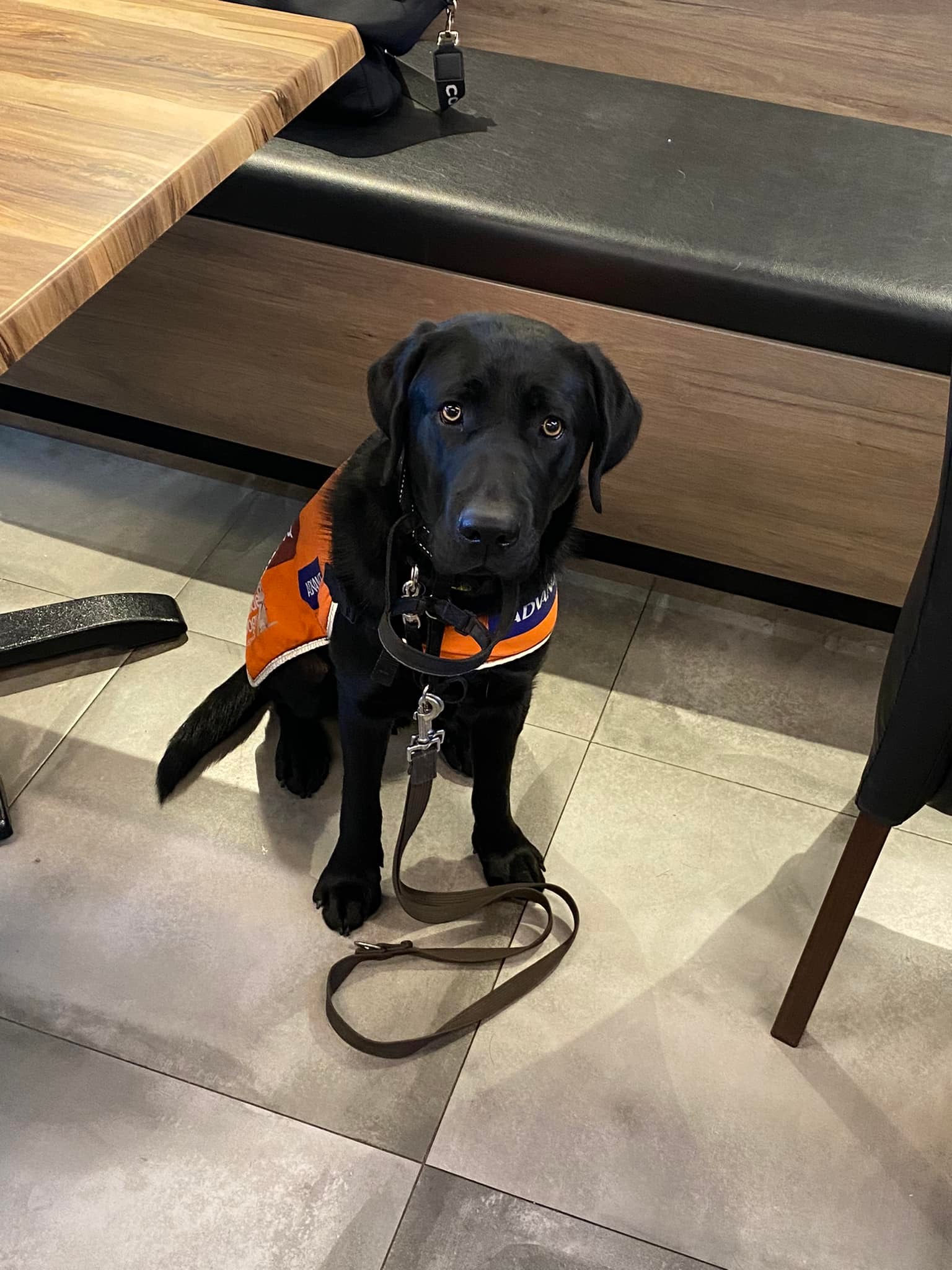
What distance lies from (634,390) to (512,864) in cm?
73

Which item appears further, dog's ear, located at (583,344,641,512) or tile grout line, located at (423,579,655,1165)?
tile grout line, located at (423,579,655,1165)

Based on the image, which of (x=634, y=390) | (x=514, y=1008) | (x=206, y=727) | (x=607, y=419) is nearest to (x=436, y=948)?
(x=514, y=1008)

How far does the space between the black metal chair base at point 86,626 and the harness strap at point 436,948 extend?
60cm

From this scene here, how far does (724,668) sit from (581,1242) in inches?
36.4

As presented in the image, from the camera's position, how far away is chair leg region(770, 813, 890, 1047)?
1.20 metres

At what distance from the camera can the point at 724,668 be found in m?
1.85

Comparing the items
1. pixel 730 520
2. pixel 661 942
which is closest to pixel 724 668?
pixel 730 520

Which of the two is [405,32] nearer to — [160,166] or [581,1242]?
[160,166]

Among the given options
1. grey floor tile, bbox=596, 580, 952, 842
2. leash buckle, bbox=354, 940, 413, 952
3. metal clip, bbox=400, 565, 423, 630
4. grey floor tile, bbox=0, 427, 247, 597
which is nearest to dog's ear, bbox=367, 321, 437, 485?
metal clip, bbox=400, 565, 423, 630

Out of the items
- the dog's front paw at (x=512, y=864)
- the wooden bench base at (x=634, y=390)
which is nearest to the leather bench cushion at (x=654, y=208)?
the wooden bench base at (x=634, y=390)

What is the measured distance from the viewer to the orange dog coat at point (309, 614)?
1.26 m

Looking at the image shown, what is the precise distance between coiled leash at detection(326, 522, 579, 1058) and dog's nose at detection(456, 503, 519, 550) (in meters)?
0.12

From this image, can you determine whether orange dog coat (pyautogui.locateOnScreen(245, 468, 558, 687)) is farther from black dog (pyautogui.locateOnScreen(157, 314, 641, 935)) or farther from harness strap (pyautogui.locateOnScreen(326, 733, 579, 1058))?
harness strap (pyautogui.locateOnScreen(326, 733, 579, 1058))

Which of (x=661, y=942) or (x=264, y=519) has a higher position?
(x=264, y=519)
